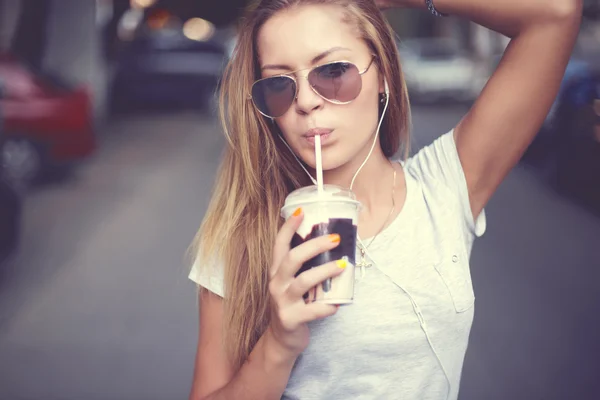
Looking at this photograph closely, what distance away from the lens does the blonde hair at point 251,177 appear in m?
1.70

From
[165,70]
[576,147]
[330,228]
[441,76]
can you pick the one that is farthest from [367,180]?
[441,76]

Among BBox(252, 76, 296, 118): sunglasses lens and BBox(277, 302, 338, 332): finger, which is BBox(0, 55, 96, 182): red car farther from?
BBox(277, 302, 338, 332): finger

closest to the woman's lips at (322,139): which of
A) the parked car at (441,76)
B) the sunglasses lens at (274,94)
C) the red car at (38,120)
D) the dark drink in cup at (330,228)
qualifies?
the sunglasses lens at (274,94)

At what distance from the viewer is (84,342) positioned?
4.51 meters

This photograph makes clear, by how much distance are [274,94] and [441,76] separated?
65.0ft

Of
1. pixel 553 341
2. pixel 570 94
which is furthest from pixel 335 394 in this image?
pixel 570 94

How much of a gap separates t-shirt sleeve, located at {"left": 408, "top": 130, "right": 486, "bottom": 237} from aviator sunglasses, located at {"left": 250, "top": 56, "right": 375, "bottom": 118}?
0.27 meters

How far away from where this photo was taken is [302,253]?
4.50 ft

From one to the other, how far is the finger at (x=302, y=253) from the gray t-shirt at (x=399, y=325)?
28 cm

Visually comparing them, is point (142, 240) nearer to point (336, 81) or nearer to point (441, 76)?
point (336, 81)

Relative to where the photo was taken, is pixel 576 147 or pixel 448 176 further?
pixel 576 147

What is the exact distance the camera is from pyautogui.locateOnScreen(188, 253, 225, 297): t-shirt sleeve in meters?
1.69

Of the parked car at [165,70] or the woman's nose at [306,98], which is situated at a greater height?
the parked car at [165,70]

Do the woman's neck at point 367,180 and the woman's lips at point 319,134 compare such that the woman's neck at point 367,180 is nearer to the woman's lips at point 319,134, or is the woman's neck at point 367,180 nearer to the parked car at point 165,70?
the woman's lips at point 319,134
